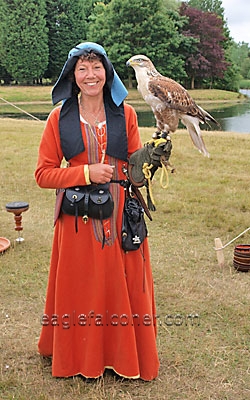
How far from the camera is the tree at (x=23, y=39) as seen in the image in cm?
3416

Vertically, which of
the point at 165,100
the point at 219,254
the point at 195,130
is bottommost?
the point at 219,254

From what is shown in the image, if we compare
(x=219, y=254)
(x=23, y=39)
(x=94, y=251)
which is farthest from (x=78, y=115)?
(x=23, y=39)

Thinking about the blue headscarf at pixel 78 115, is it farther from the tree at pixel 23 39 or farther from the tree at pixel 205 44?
the tree at pixel 23 39

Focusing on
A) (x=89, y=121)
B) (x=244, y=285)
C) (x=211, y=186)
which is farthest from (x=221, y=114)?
(x=89, y=121)

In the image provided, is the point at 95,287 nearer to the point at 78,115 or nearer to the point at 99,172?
the point at 99,172

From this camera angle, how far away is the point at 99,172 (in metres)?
2.23

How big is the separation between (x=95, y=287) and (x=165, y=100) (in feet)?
3.67

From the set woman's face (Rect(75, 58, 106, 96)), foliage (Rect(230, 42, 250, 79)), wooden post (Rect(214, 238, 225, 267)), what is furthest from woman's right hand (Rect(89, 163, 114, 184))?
foliage (Rect(230, 42, 250, 79))

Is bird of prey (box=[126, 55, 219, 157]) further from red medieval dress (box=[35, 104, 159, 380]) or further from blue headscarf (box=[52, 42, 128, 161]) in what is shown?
red medieval dress (box=[35, 104, 159, 380])

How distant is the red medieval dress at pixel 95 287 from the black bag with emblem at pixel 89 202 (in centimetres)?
5

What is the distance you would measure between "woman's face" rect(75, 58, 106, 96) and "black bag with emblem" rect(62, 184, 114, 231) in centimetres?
52

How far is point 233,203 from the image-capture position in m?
6.54

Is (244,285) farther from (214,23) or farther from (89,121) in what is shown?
(214,23)

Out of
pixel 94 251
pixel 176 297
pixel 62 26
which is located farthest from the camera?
pixel 62 26
